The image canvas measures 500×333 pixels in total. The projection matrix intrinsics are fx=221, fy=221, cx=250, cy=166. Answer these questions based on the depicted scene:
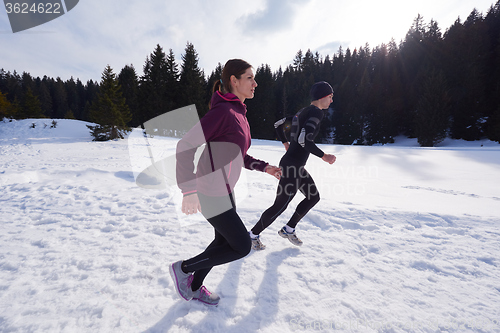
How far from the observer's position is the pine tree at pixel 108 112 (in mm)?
17359

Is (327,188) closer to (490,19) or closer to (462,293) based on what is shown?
(462,293)

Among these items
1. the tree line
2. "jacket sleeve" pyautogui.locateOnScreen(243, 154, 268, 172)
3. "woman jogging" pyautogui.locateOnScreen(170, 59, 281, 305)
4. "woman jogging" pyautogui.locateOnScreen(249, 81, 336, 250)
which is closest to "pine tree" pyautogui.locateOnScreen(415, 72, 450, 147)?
the tree line

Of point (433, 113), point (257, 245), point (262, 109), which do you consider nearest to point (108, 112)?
point (257, 245)

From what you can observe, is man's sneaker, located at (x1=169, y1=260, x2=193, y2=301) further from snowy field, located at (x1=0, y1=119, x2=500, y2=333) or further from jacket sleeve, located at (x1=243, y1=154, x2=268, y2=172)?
jacket sleeve, located at (x1=243, y1=154, x2=268, y2=172)

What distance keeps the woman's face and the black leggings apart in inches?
33.7

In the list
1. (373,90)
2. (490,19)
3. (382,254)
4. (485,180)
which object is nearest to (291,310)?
(382,254)

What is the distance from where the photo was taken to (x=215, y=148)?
1.62m

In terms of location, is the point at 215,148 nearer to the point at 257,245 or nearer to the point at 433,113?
the point at 257,245

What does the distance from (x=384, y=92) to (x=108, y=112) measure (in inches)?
1668

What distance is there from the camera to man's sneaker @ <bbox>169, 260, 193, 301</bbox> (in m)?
1.88

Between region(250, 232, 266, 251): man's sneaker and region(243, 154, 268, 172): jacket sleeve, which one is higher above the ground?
region(243, 154, 268, 172): jacket sleeve

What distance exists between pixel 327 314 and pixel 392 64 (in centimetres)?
5437

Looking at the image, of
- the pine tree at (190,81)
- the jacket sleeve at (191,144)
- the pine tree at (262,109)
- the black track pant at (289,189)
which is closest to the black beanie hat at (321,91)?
the black track pant at (289,189)

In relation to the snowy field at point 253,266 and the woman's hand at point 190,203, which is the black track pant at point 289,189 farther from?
the woman's hand at point 190,203
